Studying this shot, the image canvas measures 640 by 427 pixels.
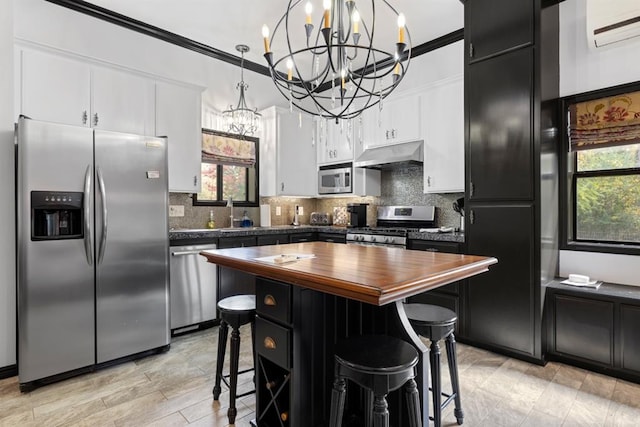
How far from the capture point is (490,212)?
120 inches

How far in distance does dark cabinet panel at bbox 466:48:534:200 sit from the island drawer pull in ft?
7.36

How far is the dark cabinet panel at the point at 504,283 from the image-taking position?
9.25 ft

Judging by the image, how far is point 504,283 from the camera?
2949 mm

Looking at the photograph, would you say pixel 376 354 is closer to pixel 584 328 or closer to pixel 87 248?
pixel 584 328

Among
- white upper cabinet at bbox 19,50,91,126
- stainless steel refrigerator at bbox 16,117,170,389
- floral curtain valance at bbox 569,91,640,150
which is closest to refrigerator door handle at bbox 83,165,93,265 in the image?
stainless steel refrigerator at bbox 16,117,170,389

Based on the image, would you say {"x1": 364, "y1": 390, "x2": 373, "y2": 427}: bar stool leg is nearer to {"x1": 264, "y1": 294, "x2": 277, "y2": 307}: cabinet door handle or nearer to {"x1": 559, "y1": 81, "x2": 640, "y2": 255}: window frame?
{"x1": 264, "y1": 294, "x2": 277, "y2": 307}: cabinet door handle

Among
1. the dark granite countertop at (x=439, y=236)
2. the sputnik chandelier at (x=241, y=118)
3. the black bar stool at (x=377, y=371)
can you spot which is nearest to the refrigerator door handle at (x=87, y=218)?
the sputnik chandelier at (x=241, y=118)

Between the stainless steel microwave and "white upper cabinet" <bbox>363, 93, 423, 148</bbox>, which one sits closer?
"white upper cabinet" <bbox>363, 93, 423, 148</bbox>

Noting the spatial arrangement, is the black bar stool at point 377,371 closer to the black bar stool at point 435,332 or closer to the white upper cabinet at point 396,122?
the black bar stool at point 435,332

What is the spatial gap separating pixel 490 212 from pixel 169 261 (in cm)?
281

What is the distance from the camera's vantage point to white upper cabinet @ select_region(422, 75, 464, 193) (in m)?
3.61

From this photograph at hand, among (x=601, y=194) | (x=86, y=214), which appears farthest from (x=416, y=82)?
(x=86, y=214)

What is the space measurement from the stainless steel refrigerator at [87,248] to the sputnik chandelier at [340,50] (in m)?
1.42

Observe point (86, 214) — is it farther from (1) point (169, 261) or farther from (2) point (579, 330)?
(2) point (579, 330)
